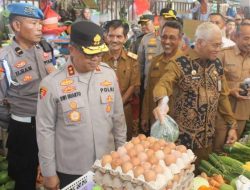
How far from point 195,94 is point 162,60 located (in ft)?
3.68

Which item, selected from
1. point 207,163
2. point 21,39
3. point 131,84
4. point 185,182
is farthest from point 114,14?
point 185,182

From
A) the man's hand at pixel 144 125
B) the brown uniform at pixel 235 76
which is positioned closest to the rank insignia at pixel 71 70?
the brown uniform at pixel 235 76

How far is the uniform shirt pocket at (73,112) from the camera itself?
233 centimetres

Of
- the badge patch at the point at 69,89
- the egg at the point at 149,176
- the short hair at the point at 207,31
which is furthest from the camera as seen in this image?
the short hair at the point at 207,31

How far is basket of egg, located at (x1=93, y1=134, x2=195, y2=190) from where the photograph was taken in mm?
1804

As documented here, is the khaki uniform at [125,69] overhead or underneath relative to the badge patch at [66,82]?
underneath

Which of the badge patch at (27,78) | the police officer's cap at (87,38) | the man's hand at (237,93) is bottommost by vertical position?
the man's hand at (237,93)

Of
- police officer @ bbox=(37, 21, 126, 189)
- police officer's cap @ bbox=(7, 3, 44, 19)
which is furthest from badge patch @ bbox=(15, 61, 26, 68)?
police officer @ bbox=(37, 21, 126, 189)

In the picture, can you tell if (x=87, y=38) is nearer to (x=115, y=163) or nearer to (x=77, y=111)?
(x=77, y=111)

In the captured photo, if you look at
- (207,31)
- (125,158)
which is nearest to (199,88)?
(207,31)

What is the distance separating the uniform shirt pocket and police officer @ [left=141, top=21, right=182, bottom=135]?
69.9 inches

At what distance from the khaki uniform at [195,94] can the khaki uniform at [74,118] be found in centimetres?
68

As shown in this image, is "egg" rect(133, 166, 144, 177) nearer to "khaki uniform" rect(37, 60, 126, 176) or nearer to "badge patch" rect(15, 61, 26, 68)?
"khaki uniform" rect(37, 60, 126, 176)

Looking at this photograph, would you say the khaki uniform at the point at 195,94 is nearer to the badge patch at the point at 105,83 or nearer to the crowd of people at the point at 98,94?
the crowd of people at the point at 98,94
